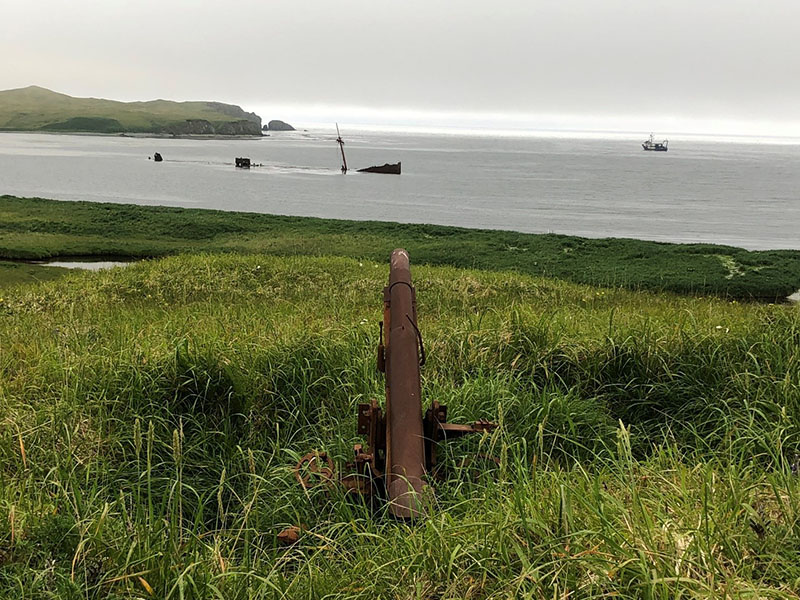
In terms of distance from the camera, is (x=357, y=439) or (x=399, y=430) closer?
(x=399, y=430)

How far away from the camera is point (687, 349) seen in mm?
7227

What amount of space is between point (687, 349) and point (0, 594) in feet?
21.2

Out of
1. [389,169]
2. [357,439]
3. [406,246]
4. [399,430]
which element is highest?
[389,169]

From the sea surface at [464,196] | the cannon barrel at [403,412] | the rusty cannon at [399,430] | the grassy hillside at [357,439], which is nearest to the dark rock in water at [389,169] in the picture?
the sea surface at [464,196]

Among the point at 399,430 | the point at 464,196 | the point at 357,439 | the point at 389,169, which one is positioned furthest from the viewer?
the point at 389,169

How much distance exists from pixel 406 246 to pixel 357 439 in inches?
1020

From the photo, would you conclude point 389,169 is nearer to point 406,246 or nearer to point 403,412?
point 406,246

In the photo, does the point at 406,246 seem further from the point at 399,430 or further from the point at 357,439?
the point at 399,430

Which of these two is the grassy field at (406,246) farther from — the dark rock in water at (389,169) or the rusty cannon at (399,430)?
the dark rock in water at (389,169)

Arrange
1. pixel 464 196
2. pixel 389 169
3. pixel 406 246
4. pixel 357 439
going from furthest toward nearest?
pixel 389 169 < pixel 464 196 < pixel 406 246 < pixel 357 439

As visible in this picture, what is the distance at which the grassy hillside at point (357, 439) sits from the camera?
322 centimetres

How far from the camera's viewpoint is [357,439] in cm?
567

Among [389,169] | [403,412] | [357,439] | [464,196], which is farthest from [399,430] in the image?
[389,169]

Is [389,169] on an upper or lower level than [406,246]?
upper
